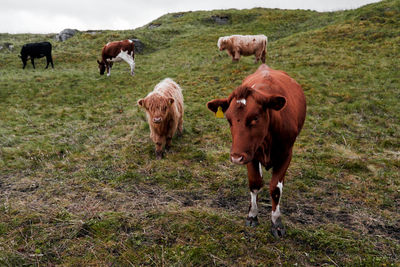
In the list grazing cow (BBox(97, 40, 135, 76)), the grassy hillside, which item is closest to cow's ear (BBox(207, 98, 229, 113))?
the grassy hillside

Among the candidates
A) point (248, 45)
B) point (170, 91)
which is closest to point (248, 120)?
point (170, 91)

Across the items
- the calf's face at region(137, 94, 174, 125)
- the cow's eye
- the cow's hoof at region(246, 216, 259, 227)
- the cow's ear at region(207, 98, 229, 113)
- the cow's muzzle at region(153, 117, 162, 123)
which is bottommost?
the cow's hoof at region(246, 216, 259, 227)

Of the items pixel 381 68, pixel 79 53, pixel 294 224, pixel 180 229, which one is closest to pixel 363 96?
pixel 381 68

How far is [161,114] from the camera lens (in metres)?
6.90

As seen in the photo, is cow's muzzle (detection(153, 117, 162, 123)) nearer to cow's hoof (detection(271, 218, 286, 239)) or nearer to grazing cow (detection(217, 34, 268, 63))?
cow's hoof (detection(271, 218, 286, 239))

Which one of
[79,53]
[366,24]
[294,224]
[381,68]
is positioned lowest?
[294,224]

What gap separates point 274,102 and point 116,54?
17035 millimetres

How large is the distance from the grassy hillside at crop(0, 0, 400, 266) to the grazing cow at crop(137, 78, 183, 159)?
488 millimetres

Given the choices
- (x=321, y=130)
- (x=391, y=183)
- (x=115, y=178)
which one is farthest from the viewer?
(x=321, y=130)

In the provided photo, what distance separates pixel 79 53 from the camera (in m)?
23.2

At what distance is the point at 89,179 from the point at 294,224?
4454 millimetres

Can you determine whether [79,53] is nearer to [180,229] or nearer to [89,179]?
[89,179]

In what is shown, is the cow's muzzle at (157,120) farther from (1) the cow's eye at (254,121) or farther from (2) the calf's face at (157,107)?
(1) the cow's eye at (254,121)

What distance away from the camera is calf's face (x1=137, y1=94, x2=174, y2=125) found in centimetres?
686
